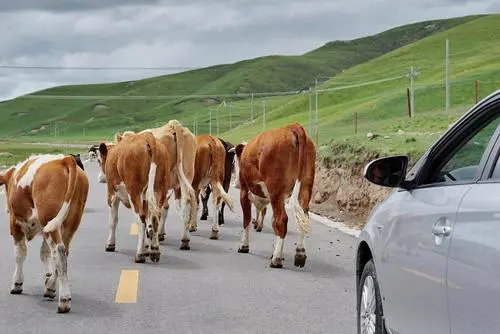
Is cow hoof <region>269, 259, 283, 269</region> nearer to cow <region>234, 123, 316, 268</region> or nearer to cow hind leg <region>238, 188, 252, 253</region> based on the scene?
cow <region>234, 123, 316, 268</region>

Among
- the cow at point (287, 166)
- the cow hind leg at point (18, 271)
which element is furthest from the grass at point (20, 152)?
the cow hind leg at point (18, 271)

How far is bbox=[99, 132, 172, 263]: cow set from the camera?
12977mm

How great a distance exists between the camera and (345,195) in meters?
20.1

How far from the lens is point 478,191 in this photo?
14.5 feet

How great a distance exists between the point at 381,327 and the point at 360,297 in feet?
2.18

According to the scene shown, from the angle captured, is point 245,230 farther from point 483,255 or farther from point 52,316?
point 483,255

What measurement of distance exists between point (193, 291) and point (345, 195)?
1049cm

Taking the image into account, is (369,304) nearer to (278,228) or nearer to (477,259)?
(477,259)

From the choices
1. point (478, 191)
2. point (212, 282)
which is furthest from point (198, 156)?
point (478, 191)

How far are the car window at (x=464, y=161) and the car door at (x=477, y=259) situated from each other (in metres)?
0.39

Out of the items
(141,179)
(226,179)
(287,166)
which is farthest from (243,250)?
(226,179)

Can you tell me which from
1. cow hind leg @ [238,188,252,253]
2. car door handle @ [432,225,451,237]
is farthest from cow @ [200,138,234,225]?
car door handle @ [432,225,451,237]

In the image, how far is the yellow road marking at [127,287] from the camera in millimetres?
9383

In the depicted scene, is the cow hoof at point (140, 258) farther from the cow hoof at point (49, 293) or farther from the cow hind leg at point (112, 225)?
the cow hoof at point (49, 293)
